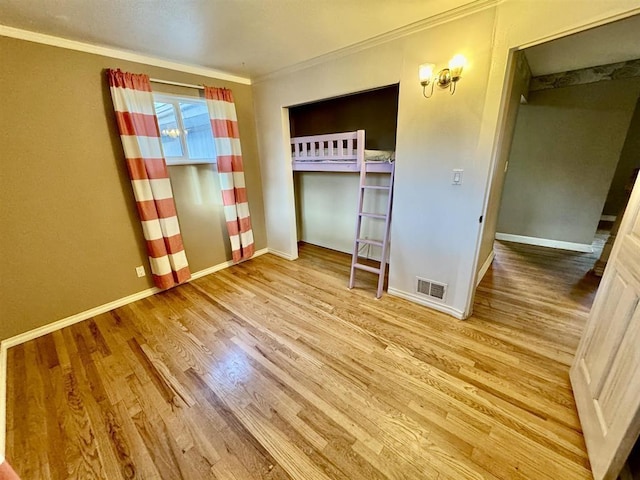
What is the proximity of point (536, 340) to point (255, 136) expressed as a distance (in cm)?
377

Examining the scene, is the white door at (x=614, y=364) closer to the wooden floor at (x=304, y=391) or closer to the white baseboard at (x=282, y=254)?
the wooden floor at (x=304, y=391)

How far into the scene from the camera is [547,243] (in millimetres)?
3969

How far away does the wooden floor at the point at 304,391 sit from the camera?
126 cm

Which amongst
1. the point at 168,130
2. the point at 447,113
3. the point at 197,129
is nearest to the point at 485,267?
the point at 447,113

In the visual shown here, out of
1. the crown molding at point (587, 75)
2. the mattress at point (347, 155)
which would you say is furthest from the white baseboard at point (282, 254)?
the crown molding at point (587, 75)

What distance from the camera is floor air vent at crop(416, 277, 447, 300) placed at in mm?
2354

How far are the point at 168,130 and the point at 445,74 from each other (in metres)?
2.77

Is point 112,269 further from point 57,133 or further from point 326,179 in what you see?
point 326,179

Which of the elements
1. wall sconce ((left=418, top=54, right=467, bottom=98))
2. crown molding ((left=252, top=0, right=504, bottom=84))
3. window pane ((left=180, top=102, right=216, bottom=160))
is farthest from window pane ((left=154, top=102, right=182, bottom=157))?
wall sconce ((left=418, top=54, right=467, bottom=98))

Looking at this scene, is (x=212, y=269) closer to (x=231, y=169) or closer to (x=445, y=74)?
(x=231, y=169)

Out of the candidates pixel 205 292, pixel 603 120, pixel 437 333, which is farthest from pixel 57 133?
pixel 603 120

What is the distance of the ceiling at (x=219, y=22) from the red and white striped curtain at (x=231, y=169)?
0.54 m

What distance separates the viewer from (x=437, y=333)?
2.11m

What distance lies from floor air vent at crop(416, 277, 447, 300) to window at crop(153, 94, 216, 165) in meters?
2.77
